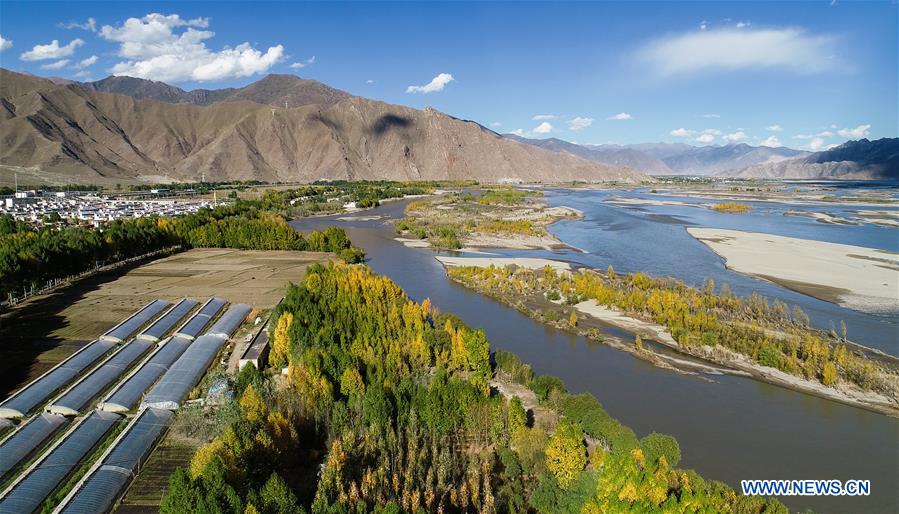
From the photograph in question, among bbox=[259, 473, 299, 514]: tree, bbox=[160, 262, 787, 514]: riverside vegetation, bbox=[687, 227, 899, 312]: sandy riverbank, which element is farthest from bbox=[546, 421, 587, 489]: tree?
bbox=[687, 227, 899, 312]: sandy riverbank

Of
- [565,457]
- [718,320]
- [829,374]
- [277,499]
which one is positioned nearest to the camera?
[277,499]

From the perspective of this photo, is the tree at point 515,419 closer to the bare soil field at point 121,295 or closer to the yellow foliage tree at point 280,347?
the yellow foliage tree at point 280,347

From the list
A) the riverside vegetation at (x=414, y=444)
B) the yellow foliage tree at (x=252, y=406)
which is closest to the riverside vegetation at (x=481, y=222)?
the riverside vegetation at (x=414, y=444)

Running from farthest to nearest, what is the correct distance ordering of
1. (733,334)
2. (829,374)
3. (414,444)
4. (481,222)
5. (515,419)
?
(481,222), (733,334), (829,374), (515,419), (414,444)

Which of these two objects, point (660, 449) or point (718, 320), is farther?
point (718, 320)

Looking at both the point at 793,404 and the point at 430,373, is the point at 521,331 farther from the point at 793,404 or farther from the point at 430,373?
the point at 793,404

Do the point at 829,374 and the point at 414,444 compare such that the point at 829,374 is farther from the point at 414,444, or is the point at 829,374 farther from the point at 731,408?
the point at 414,444

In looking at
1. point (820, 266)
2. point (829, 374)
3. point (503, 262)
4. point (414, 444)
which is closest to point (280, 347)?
point (414, 444)
